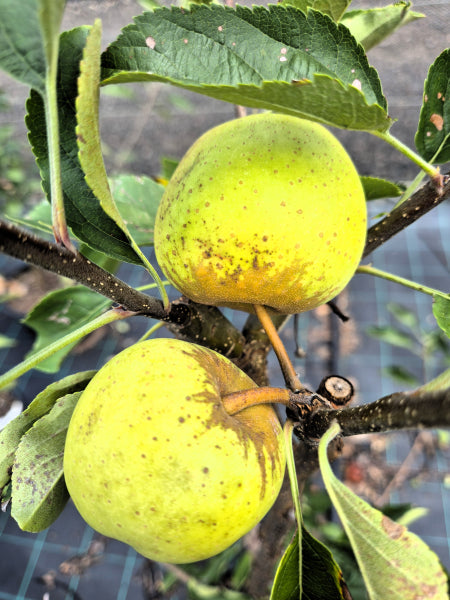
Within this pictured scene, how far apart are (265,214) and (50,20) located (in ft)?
0.65

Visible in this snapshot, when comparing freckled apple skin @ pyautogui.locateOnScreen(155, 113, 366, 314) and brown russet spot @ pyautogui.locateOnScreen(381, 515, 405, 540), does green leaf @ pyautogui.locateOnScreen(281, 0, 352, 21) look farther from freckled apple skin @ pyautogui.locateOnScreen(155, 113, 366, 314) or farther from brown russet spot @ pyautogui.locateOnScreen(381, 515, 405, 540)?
brown russet spot @ pyautogui.locateOnScreen(381, 515, 405, 540)

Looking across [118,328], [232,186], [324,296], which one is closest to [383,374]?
[118,328]

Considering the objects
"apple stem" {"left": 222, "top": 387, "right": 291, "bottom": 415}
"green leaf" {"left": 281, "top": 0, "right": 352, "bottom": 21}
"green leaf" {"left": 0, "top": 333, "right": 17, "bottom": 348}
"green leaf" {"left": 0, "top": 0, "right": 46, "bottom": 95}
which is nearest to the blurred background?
"green leaf" {"left": 0, "top": 333, "right": 17, "bottom": 348}

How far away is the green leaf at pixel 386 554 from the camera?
33 centimetres

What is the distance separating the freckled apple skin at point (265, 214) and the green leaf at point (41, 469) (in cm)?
17

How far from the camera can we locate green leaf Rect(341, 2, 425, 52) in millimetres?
500

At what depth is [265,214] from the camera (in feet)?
1.31

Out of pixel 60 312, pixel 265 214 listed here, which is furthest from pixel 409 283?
pixel 60 312

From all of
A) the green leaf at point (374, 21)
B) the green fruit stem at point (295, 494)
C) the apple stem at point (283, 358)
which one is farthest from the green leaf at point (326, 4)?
the green fruit stem at point (295, 494)

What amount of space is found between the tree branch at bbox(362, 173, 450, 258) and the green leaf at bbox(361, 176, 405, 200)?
0.20ft

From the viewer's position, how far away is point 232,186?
40 centimetres

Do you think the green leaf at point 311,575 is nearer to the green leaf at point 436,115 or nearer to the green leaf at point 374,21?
the green leaf at point 436,115

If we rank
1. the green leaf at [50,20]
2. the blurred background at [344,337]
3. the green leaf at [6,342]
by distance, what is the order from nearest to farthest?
the green leaf at [50,20], the blurred background at [344,337], the green leaf at [6,342]

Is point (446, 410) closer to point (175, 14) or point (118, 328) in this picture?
point (175, 14)
